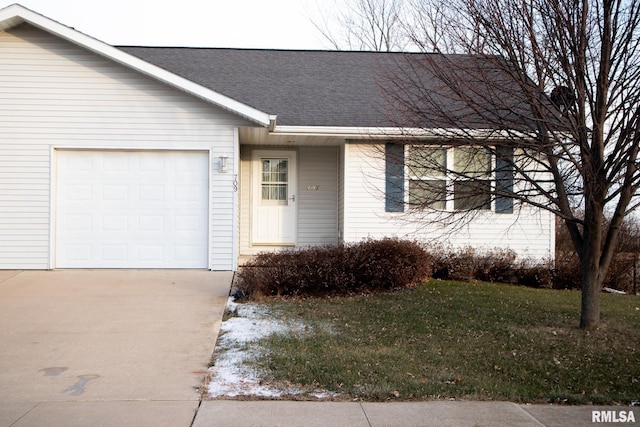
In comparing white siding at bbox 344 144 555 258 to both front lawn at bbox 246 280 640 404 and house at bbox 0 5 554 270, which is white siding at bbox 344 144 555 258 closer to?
house at bbox 0 5 554 270

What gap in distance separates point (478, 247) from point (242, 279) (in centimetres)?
551

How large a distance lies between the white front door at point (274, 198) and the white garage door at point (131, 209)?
93.8 inches

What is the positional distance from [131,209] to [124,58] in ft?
9.36

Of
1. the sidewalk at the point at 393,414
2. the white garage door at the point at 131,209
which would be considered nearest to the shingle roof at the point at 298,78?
the white garage door at the point at 131,209

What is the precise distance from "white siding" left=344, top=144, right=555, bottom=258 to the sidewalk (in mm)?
7594

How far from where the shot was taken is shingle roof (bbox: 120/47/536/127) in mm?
13070

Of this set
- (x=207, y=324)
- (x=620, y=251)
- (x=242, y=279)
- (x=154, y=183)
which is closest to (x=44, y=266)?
(x=154, y=183)

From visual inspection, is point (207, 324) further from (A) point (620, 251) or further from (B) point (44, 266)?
(A) point (620, 251)

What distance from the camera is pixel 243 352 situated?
6898 millimetres

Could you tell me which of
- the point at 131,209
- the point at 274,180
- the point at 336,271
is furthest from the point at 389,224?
the point at 131,209

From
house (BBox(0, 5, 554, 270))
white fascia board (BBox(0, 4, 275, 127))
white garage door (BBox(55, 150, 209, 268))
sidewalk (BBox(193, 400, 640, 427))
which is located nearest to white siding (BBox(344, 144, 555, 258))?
house (BBox(0, 5, 554, 270))

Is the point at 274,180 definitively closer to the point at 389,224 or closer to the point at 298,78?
the point at 298,78

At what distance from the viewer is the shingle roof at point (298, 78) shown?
1307 cm

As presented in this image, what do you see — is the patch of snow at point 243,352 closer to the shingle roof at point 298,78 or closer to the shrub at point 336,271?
the shrub at point 336,271
